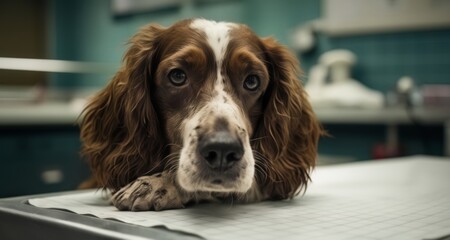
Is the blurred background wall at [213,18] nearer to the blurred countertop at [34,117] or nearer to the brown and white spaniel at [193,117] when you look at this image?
the blurred countertop at [34,117]

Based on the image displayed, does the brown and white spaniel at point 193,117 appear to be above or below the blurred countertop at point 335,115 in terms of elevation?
above

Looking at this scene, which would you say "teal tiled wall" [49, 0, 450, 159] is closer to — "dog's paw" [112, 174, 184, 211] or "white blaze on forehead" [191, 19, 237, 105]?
"white blaze on forehead" [191, 19, 237, 105]

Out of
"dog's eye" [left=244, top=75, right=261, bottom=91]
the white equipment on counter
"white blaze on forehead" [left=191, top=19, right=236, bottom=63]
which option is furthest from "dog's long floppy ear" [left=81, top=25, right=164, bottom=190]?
the white equipment on counter

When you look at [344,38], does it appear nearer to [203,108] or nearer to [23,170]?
[23,170]

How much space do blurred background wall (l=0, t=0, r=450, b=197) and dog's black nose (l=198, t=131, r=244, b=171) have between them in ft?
1.91

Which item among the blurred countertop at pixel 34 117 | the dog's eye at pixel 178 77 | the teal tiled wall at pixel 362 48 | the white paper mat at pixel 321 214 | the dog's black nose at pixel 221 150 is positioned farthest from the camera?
the teal tiled wall at pixel 362 48

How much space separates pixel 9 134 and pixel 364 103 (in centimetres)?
215

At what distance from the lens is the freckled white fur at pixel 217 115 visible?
3.86 ft

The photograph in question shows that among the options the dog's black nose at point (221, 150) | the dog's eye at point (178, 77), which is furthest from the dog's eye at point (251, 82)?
the dog's black nose at point (221, 150)

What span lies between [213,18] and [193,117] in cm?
74

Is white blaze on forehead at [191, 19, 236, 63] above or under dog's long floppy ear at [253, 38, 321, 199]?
above

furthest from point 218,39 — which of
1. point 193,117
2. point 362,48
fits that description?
point 362,48

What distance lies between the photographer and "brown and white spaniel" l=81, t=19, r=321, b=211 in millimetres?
1239

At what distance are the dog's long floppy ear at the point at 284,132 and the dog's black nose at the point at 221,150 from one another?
11.2 inches
